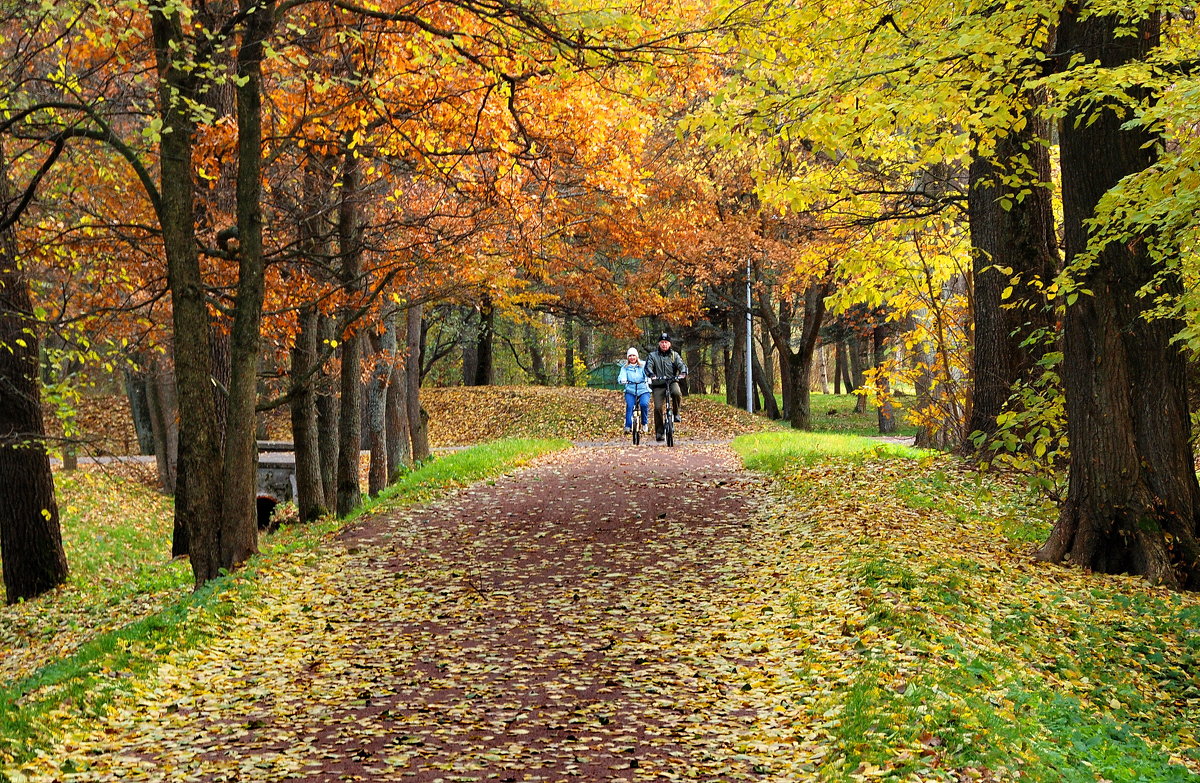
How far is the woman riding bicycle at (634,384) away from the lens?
64.3ft

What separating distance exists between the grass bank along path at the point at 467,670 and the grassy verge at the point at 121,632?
7.9 inches

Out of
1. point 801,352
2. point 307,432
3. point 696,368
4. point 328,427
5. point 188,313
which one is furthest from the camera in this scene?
point 696,368

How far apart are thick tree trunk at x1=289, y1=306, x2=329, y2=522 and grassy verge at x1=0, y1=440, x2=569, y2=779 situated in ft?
1.44

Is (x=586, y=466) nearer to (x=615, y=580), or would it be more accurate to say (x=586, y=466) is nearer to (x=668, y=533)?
(x=668, y=533)

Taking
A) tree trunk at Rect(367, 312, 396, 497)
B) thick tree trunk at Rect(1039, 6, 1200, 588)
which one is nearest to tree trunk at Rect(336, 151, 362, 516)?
tree trunk at Rect(367, 312, 396, 497)

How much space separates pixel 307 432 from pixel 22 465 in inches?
137

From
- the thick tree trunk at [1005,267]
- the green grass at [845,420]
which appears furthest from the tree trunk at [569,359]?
the thick tree trunk at [1005,267]

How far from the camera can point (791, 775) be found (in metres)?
4.73

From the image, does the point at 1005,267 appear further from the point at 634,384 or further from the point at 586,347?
the point at 586,347

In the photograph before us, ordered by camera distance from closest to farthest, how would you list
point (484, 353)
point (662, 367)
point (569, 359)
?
1. point (662, 367)
2. point (484, 353)
3. point (569, 359)

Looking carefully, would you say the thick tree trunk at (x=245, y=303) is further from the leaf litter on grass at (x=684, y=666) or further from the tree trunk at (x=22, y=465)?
the tree trunk at (x=22, y=465)

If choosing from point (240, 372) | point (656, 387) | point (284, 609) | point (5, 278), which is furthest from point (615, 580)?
point (656, 387)

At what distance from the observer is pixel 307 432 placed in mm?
13977

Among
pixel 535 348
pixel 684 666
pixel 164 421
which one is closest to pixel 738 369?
pixel 535 348
